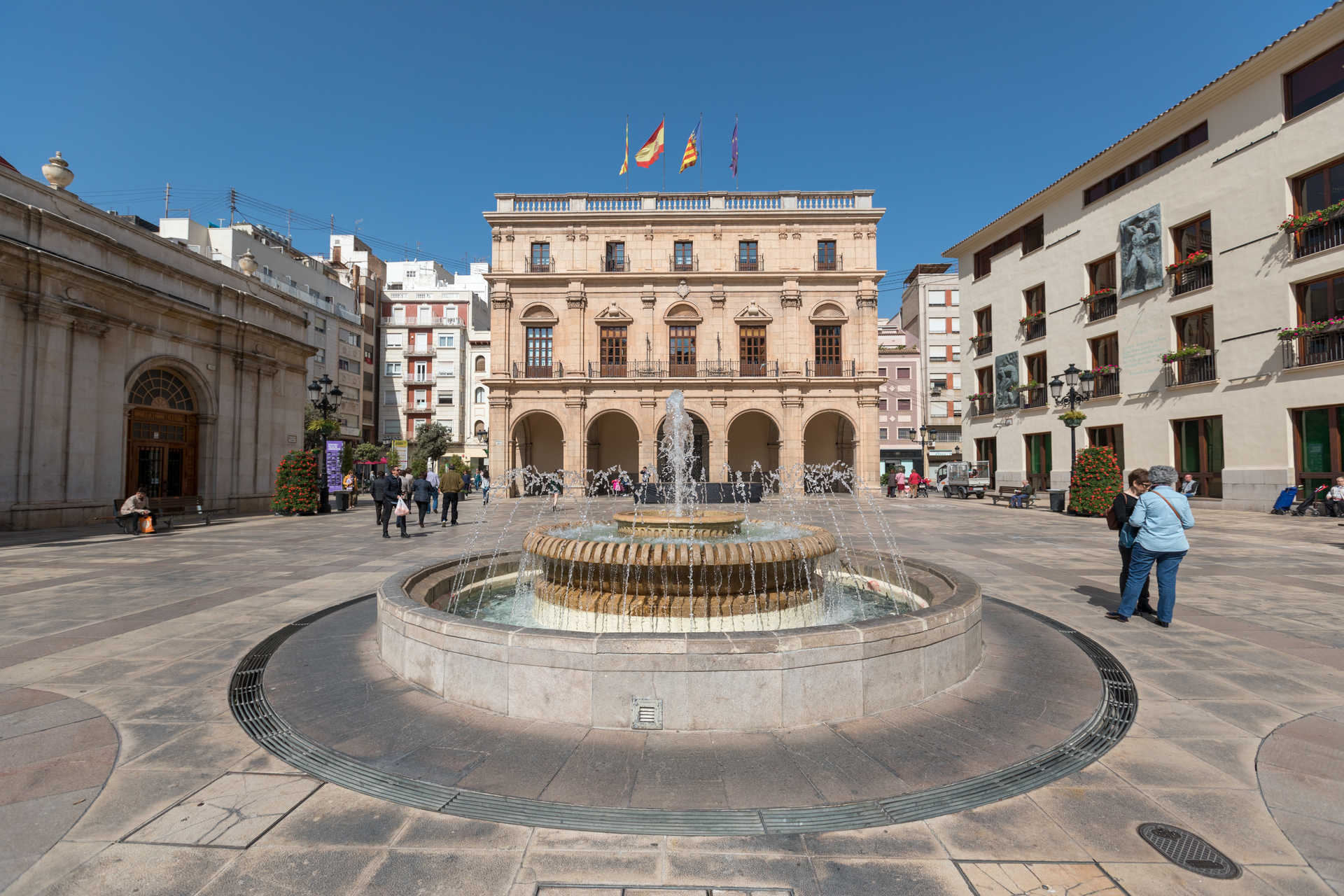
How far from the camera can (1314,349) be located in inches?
674

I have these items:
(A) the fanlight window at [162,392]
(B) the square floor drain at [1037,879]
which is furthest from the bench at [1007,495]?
(A) the fanlight window at [162,392]

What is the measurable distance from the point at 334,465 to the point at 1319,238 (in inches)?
1332

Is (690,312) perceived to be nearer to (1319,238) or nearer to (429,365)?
(1319,238)

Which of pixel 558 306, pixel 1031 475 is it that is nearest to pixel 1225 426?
pixel 1031 475

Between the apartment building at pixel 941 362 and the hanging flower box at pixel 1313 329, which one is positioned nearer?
the hanging flower box at pixel 1313 329

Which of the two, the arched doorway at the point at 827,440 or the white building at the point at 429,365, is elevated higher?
the white building at the point at 429,365

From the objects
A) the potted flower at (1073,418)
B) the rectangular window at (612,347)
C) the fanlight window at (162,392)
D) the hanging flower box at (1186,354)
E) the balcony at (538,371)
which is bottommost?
the potted flower at (1073,418)

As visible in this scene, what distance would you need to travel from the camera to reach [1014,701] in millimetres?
3916

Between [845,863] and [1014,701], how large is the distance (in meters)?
2.29

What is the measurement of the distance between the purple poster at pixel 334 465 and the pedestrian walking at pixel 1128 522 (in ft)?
77.3

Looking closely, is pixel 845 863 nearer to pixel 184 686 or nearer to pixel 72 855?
pixel 72 855

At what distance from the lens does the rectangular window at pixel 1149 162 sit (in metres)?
20.5

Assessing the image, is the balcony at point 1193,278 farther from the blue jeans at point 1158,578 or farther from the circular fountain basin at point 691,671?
the circular fountain basin at point 691,671

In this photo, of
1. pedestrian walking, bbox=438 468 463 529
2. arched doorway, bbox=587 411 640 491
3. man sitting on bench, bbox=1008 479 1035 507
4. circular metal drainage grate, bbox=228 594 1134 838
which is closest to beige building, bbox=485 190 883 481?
arched doorway, bbox=587 411 640 491
